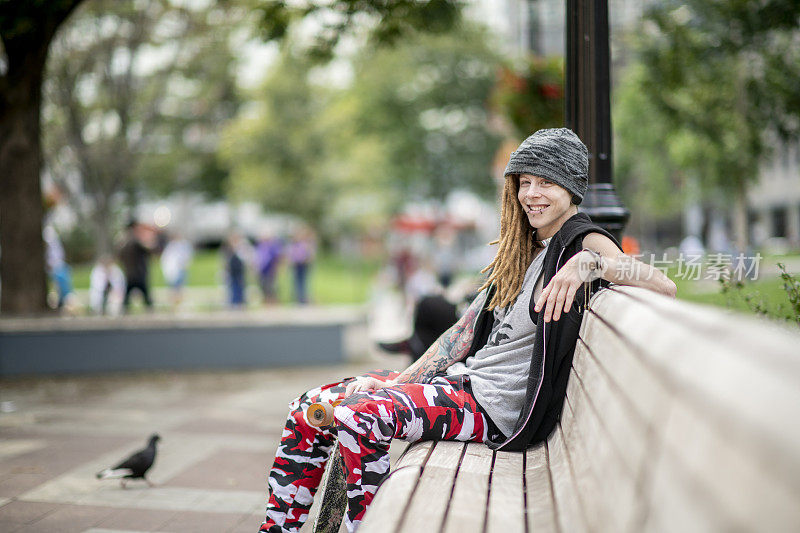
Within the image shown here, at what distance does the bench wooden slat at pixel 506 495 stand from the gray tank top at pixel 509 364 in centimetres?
15

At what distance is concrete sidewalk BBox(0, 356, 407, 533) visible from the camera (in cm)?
378

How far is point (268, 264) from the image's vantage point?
17.6 metres

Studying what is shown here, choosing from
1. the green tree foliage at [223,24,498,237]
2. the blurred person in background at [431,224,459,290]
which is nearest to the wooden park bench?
the blurred person in background at [431,224,459,290]

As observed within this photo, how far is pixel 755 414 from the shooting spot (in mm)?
983

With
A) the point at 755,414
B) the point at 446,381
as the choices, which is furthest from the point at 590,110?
the point at 755,414

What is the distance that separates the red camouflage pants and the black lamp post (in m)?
1.51

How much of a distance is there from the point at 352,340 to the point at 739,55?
422 inches

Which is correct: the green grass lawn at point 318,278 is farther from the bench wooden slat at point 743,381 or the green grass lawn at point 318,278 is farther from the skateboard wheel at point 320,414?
the bench wooden slat at point 743,381

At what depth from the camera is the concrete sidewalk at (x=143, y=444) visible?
3777mm

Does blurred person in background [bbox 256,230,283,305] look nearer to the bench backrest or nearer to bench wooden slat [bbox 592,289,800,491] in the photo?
the bench backrest

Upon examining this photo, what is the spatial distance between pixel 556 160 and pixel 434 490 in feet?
3.90

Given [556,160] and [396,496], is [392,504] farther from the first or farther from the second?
[556,160]

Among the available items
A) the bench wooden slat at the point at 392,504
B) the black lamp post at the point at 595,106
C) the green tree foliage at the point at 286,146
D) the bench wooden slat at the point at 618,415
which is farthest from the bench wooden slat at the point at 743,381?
the green tree foliage at the point at 286,146

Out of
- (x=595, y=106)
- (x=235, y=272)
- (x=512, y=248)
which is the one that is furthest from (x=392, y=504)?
(x=235, y=272)
